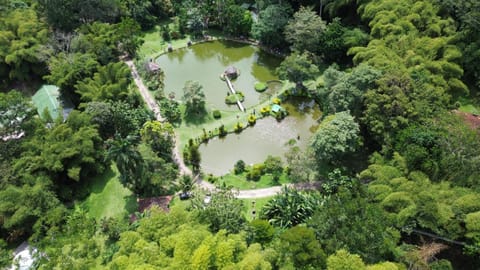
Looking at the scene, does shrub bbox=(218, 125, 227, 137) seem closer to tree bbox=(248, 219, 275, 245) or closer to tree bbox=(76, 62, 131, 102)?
tree bbox=(76, 62, 131, 102)

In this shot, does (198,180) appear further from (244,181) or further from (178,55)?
(178,55)

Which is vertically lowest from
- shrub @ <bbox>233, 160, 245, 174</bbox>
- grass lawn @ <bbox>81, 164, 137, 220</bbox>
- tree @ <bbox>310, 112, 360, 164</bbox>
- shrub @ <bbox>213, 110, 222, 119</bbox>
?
grass lawn @ <bbox>81, 164, 137, 220</bbox>

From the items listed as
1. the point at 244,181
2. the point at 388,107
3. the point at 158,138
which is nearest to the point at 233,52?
the point at 158,138

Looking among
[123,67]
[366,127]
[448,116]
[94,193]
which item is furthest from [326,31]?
[94,193]

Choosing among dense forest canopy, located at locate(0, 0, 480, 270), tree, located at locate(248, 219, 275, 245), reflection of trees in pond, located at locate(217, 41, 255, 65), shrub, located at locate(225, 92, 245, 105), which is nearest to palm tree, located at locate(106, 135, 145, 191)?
dense forest canopy, located at locate(0, 0, 480, 270)

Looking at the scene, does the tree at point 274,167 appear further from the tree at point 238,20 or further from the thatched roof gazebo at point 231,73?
the tree at point 238,20

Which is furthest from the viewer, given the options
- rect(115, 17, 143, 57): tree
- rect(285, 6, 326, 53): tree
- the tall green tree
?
rect(115, 17, 143, 57): tree
